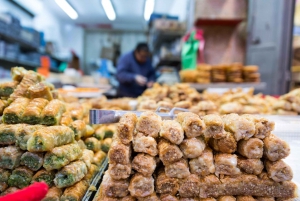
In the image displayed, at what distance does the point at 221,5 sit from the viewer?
4906 millimetres

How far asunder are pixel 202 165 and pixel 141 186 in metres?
0.27

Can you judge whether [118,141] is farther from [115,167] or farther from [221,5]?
[221,5]

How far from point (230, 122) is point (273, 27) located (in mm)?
4221

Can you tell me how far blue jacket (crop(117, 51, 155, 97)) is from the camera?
16.9 feet

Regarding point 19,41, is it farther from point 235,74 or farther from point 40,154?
point 40,154

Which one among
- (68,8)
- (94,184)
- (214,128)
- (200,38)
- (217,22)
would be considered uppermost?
(68,8)

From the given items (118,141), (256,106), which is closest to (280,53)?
(256,106)

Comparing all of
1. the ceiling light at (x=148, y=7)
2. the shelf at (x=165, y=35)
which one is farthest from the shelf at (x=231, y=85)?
the ceiling light at (x=148, y=7)

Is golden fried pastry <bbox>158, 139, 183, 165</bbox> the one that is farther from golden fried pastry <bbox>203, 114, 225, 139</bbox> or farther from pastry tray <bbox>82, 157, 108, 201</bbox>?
pastry tray <bbox>82, 157, 108, 201</bbox>

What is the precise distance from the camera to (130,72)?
5293mm

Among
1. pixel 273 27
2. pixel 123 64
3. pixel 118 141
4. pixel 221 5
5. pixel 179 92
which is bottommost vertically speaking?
pixel 118 141

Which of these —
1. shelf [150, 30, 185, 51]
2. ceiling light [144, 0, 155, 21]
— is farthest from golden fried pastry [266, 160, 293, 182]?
ceiling light [144, 0, 155, 21]

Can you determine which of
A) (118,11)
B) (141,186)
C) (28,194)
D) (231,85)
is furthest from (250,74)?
(118,11)

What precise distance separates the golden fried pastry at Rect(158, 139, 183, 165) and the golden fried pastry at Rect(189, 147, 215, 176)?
0.25ft
